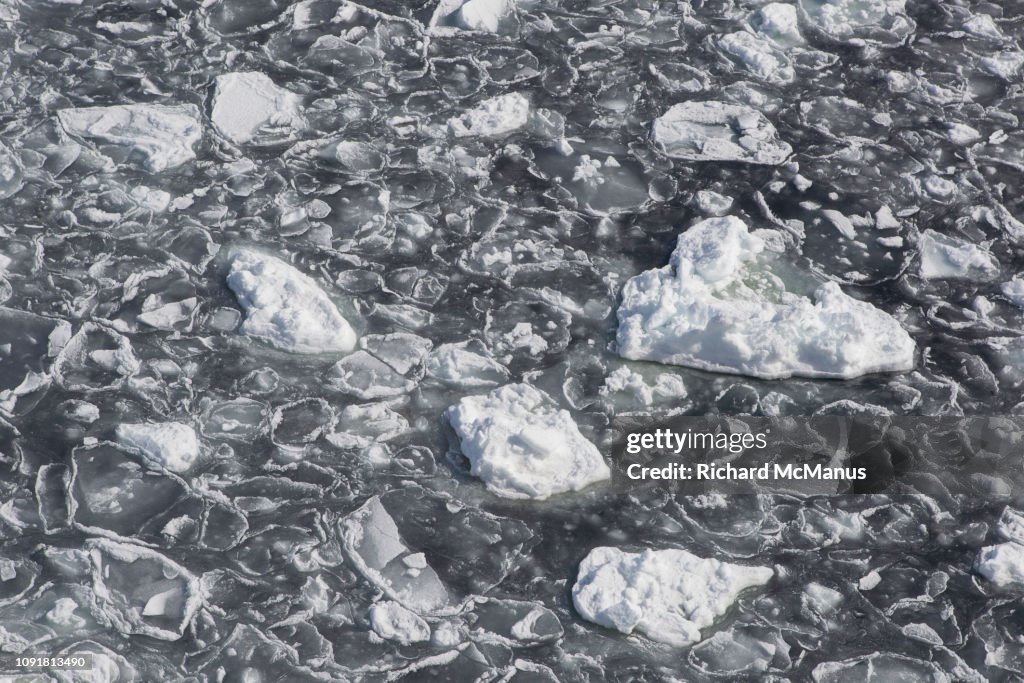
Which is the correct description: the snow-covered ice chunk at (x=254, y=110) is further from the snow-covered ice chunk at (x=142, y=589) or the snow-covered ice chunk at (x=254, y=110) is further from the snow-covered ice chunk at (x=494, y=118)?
the snow-covered ice chunk at (x=142, y=589)

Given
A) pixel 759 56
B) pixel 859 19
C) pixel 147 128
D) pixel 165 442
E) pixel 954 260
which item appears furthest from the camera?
pixel 859 19

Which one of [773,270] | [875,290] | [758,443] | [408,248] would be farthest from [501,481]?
[875,290]

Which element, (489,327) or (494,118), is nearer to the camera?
(489,327)

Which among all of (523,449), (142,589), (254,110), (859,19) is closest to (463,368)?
(523,449)

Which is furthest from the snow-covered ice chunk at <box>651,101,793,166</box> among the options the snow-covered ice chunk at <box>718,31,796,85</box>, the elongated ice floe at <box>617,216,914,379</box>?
the elongated ice floe at <box>617,216,914,379</box>

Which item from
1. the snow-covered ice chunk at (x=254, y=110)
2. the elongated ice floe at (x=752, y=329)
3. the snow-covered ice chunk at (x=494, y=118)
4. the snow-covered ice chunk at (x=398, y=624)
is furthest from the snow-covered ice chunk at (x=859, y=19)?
the snow-covered ice chunk at (x=398, y=624)

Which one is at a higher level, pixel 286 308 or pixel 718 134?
pixel 718 134

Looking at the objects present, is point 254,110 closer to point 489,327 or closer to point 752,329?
point 489,327

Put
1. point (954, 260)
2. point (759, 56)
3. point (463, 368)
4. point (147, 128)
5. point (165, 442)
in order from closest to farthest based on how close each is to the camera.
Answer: point (165, 442)
point (463, 368)
point (954, 260)
point (147, 128)
point (759, 56)
